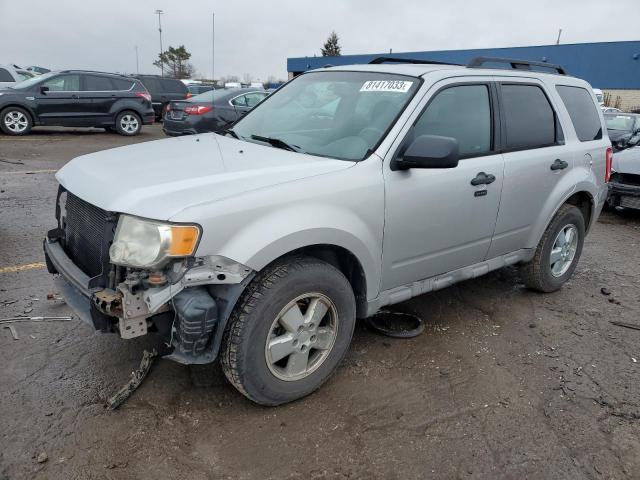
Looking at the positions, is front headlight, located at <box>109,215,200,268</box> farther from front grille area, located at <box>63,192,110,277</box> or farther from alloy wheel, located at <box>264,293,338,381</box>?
alloy wheel, located at <box>264,293,338,381</box>

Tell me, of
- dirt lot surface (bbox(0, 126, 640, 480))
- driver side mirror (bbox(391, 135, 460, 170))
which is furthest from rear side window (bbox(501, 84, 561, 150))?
dirt lot surface (bbox(0, 126, 640, 480))

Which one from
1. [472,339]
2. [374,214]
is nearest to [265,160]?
[374,214]

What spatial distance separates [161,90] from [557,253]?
1719 cm

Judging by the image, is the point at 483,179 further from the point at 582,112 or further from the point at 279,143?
the point at 582,112

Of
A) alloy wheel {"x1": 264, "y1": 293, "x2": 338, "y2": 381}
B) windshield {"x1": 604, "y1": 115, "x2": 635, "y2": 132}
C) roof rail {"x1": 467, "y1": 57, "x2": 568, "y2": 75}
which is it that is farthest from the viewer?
windshield {"x1": 604, "y1": 115, "x2": 635, "y2": 132}

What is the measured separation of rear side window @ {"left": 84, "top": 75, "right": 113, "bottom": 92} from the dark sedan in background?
2.66 m

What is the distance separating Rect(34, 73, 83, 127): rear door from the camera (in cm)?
1352

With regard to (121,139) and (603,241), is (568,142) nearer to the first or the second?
(603,241)

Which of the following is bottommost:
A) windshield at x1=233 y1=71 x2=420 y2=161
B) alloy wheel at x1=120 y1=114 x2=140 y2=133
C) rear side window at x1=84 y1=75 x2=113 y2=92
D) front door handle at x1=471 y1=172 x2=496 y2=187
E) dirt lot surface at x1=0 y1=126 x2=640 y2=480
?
dirt lot surface at x1=0 y1=126 x2=640 y2=480

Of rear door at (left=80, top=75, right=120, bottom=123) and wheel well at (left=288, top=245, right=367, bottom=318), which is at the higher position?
rear door at (left=80, top=75, right=120, bottom=123)

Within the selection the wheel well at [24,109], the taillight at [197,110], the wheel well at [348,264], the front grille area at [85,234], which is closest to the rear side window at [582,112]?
the wheel well at [348,264]

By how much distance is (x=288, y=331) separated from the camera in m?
2.85

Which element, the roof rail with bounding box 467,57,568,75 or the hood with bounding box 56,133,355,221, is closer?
the hood with bounding box 56,133,355,221

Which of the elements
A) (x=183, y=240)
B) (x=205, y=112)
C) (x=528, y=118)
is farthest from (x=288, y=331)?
(x=205, y=112)
